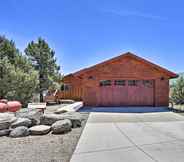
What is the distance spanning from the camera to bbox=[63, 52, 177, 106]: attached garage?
1894 cm

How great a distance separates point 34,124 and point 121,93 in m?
10.2

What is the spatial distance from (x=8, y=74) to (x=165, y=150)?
1741 cm

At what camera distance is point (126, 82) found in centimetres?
1902

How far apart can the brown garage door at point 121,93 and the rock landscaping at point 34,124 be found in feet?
29.1

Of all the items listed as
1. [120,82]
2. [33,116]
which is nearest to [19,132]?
[33,116]

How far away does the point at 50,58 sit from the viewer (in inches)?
1094

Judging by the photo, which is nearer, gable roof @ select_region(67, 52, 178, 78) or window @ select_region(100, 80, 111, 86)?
gable roof @ select_region(67, 52, 178, 78)

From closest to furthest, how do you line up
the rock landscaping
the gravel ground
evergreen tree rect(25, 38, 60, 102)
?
the gravel ground → the rock landscaping → evergreen tree rect(25, 38, 60, 102)

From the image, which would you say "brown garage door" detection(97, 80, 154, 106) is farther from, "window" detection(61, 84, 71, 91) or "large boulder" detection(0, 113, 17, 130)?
"window" detection(61, 84, 71, 91)

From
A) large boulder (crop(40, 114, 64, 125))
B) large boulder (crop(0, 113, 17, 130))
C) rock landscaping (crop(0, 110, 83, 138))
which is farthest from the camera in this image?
large boulder (crop(40, 114, 64, 125))

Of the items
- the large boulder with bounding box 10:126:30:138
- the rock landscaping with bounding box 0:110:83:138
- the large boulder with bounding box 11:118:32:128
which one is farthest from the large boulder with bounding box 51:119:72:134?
the large boulder with bounding box 11:118:32:128

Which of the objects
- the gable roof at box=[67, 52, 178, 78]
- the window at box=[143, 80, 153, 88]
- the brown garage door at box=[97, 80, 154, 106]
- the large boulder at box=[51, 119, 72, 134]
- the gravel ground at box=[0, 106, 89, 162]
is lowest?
the gravel ground at box=[0, 106, 89, 162]

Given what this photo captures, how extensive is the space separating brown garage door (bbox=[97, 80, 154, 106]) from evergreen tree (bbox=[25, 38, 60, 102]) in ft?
32.0

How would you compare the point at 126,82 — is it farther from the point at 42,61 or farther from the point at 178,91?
the point at 42,61
